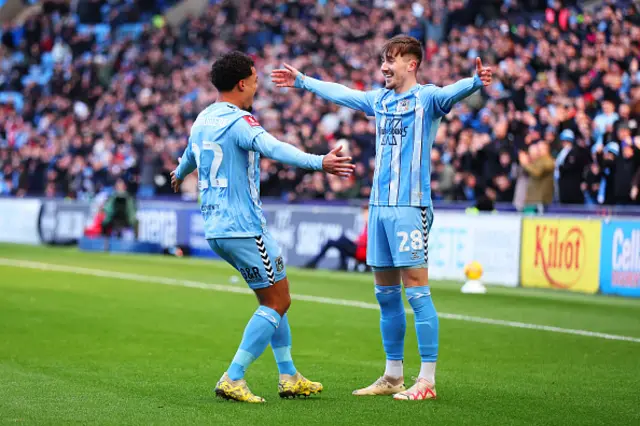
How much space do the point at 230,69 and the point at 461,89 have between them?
1543 millimetres

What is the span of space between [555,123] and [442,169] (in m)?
2.61

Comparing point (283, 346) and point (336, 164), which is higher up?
point (336, 164)

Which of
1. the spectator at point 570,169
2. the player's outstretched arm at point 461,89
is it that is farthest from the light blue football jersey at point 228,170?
the spectator at point 570,169

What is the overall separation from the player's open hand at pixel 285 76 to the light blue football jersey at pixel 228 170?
2.91 feet

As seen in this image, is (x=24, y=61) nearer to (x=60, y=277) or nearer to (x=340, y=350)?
(x=60, y=277)

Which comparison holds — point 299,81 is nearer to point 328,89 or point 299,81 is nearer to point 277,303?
point 328,89

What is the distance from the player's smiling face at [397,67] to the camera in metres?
7.75

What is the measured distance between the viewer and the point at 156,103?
35.6 metres

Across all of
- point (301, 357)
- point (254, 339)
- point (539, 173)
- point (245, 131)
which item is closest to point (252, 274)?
point (254, 339)

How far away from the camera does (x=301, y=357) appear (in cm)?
995

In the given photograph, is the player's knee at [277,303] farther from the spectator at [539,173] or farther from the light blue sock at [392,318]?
the spectator at [539,173]

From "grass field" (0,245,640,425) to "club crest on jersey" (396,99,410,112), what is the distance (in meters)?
2.01

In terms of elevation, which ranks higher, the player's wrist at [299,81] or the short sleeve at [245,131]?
the player's wrist at [299,81]

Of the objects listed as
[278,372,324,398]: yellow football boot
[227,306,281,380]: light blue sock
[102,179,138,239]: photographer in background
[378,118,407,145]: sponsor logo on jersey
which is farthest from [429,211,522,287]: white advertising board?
[227,306,281,380]: light blue sock
